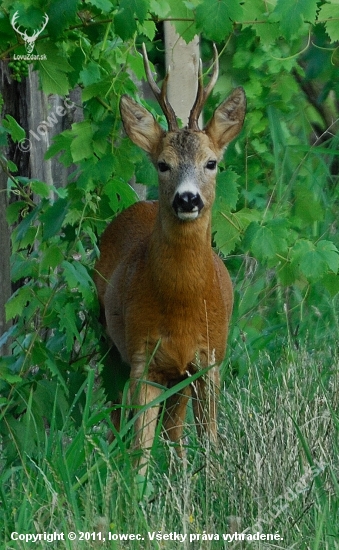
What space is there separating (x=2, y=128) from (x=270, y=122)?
7.22ft

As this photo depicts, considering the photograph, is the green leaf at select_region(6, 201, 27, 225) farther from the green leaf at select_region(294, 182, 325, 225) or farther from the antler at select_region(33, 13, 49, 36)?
the green leaf at select_region(294, 182, 325, 225)

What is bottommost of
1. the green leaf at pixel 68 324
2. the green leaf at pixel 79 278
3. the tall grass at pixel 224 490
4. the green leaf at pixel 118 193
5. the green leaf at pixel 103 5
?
the tall grass at pixel 224 490

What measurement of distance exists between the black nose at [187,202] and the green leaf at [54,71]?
2.15ft

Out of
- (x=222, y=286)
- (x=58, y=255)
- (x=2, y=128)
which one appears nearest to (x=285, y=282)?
(x=222, y=286)

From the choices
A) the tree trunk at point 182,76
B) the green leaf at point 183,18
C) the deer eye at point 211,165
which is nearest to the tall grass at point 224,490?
the deer eye at point 211,165

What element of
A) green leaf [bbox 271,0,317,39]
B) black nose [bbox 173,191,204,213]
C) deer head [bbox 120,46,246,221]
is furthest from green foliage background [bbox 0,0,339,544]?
black nose [bbox 173,191,204,213]

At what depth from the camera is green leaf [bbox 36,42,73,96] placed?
4.95 m

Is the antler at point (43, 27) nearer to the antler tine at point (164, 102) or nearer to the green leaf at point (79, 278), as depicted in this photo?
the antler tine at point (164, 102)

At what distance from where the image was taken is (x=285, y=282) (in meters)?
5.55

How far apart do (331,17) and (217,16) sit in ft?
1.87

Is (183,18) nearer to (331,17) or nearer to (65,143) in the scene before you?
(331,17)

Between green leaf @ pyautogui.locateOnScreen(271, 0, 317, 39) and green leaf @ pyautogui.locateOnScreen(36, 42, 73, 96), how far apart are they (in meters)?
0.92

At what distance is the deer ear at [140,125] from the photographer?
520cm

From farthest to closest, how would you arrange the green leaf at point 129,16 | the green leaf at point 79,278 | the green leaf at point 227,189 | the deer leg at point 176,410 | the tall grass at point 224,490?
1. the deer leg at point 176,410
2. the green leaf at point 227,189
3. the green leaf at point 79,278
4. the green leaf at point 129,16
5. the tall grass at point 224,490
